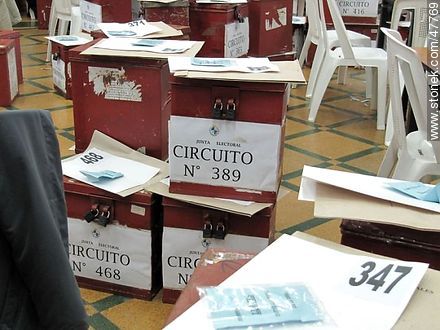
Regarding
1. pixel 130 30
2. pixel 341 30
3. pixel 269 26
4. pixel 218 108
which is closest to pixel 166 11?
pixel 130 30

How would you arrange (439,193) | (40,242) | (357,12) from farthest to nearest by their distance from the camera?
(357,12) < (439,193) < (40,242)

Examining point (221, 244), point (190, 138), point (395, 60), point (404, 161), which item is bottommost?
point (221, 244)

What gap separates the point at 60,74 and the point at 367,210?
3757 millimetres

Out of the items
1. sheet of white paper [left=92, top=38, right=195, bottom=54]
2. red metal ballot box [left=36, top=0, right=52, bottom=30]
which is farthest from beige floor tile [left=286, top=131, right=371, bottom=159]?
red metal ballot box [left=36, top=0, right=52, bottom=30]

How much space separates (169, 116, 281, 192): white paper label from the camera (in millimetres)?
1933

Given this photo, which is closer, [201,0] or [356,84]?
[201,0]

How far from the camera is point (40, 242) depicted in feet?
3.02

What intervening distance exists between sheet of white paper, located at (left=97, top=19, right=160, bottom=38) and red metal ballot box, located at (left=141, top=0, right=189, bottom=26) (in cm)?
43

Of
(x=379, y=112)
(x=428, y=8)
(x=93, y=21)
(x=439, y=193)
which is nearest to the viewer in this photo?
(x=439, y=193)

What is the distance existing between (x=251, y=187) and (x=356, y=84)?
12.2 feet

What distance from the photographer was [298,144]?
3803 mm

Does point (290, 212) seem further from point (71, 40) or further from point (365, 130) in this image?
point (71, 40)

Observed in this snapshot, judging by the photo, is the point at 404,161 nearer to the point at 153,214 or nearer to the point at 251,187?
the point at 251,187

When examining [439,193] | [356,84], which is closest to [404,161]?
[439,193]
